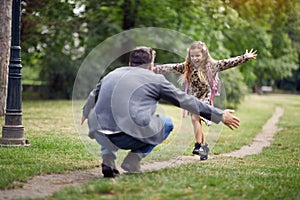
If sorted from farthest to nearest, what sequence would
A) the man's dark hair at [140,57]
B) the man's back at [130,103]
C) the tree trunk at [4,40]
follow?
the tree trunk at [4,40]
the man's dark hair at [140,57]
the man's back at [130,103]

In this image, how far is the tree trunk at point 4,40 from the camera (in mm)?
13591

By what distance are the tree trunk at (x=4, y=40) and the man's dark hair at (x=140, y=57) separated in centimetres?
768

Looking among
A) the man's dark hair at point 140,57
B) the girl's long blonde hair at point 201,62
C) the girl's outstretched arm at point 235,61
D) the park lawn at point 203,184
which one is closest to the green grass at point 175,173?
the park lawn at point 203,184

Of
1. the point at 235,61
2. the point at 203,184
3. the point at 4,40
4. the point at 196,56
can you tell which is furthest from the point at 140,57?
the point at 4,40

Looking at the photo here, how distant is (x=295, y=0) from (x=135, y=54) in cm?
2858

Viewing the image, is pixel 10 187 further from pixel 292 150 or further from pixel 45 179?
pixel 292 150

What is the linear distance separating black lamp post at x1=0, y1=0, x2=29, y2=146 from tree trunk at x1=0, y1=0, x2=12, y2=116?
4.46 meters

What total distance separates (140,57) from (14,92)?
11.3 feet

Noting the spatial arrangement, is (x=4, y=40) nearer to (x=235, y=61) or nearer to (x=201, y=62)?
(x=201, y=62)

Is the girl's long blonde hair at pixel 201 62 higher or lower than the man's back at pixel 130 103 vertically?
higher

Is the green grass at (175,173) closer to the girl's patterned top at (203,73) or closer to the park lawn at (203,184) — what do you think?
the park lawn at (203,184)

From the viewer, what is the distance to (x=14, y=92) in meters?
9.35

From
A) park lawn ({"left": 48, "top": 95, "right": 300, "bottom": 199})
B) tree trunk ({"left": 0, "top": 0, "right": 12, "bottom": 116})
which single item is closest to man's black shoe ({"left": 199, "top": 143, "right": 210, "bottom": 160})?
park lawn ({"left": 48, "top": 95, "right": 300, "bottom": 199})

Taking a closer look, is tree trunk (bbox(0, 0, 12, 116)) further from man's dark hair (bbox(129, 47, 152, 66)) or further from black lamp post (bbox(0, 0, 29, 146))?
man's dark hair (bbox(129, 47, 152, 66))
